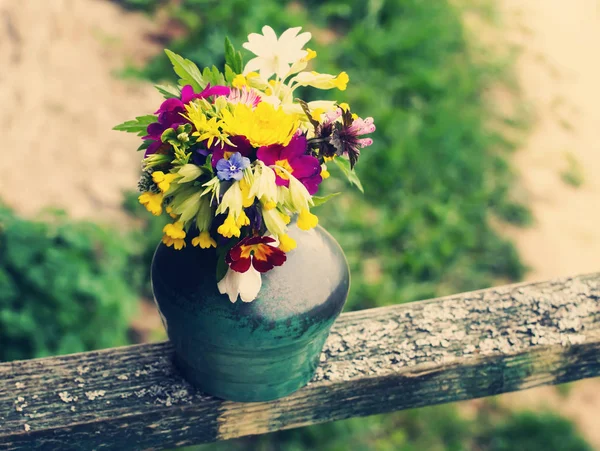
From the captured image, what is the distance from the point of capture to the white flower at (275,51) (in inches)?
40.7

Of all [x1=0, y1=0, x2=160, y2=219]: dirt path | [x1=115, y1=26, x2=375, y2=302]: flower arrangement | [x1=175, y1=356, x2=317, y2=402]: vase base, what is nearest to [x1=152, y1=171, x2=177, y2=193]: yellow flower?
[x1=115, y1=26, x2=375, y2=302]: flower arrangement

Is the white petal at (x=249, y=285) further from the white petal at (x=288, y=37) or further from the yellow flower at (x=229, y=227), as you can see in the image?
the white petal at (x=288, y=37)

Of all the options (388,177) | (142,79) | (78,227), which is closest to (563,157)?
(388,177)

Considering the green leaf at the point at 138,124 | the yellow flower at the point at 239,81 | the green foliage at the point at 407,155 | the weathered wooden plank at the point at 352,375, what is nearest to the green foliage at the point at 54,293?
the green foliage at the point at 407,155

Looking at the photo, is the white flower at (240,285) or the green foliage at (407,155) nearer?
the white flower at (240,285)

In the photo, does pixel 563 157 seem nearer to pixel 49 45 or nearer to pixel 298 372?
pixel 49 45

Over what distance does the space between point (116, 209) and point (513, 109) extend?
2.37 meters

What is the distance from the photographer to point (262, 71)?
41.2 inches

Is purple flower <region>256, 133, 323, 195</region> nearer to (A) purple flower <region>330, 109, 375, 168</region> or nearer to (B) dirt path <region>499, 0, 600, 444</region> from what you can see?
(A) purple flower <region>330, 109, 375, 168</region>

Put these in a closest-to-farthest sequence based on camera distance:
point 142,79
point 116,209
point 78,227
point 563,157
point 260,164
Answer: point 260,164
point 78,227
point 116,209
point 142,79
point 563,157

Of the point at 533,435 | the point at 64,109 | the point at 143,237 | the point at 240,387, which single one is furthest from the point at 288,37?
the point at 64,109

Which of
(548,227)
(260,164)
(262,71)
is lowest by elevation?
(548,227)

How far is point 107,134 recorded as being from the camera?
3092 mm

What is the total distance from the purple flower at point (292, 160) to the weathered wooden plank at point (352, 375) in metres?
0.41
